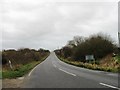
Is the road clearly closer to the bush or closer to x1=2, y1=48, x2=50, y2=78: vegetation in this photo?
x1=2, y1=48, x2=50, y2=78: vegetation

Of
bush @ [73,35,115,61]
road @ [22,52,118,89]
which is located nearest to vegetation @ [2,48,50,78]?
road @ [22,52,118,89]

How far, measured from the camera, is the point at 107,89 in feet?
38.0

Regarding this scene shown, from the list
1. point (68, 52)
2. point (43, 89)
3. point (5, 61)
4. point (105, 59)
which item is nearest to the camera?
point (43, 89)

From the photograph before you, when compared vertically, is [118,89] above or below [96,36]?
below

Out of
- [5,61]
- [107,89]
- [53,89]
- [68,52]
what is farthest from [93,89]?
[68,52]

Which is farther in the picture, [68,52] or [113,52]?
[68,52]

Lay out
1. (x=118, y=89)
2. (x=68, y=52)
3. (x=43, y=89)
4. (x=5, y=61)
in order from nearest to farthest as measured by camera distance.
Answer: (x=118, y=89) → (x=43, y=89) → (x=5, y=61) → (x=68, y=52)

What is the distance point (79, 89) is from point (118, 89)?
6.10 ft

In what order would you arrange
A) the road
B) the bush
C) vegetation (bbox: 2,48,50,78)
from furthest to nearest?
1. the bush
2. vegetation (bbox: 2,48,50,78)
3. the road

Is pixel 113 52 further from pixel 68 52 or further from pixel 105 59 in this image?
pixel 68 52

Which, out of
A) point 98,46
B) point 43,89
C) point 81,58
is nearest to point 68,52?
point 81,58

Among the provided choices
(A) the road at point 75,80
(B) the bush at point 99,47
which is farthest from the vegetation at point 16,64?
(B) the bush at point 99,47

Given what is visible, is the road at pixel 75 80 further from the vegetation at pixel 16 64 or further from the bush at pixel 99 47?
the bush at pixel 99 47

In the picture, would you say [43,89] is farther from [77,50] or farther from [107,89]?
[77,50]
